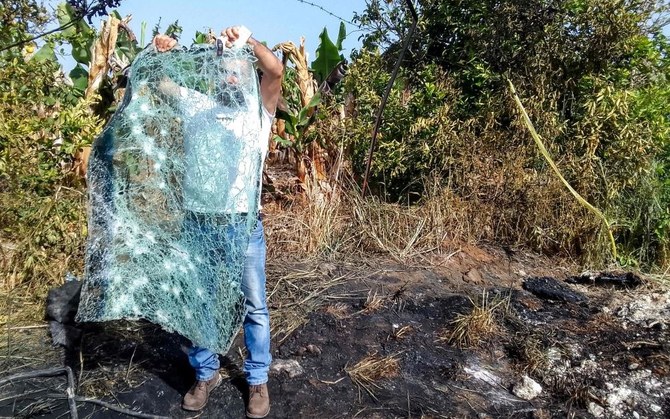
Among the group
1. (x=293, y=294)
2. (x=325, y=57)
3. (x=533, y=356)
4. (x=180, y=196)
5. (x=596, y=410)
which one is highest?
(x=325, y=57)

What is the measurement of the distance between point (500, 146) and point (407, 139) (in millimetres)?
951

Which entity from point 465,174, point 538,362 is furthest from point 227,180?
point 465,174

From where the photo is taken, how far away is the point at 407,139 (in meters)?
6.50

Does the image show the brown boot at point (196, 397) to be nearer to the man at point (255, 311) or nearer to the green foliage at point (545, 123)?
the man at point (255, 311)

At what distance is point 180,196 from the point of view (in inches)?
122

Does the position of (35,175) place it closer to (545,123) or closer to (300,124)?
(300,124)

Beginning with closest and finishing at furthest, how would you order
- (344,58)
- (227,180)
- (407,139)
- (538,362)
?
1. (227,180)
2. (538,362)
3. (407,139)
4. (344,58)

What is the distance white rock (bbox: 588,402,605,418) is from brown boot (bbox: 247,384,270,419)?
1.86m

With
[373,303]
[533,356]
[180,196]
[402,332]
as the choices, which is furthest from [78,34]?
[533,356]

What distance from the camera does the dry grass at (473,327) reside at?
4289mm

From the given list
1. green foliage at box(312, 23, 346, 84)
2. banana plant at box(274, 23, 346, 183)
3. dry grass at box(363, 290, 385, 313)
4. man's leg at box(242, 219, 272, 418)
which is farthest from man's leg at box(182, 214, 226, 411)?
green foliage at box(312, 23, 346, 84)

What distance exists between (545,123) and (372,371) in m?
3.54

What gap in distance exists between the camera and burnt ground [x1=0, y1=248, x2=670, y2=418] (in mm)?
3510

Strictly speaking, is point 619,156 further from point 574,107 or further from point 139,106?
point 139,106
